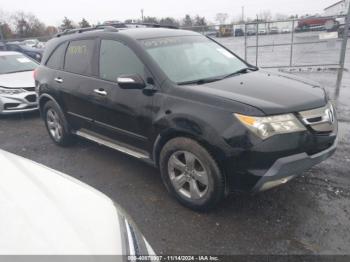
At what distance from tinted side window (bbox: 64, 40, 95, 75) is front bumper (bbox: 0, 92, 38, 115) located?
2.68 meters

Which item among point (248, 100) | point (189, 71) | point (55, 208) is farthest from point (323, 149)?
point (55, 208)

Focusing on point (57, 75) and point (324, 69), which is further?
point (324, 69)

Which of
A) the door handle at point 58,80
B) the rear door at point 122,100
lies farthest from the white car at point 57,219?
the door handle at point 58,80

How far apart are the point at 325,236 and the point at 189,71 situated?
214cm

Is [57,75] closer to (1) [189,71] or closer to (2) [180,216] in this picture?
Result: (1) [189,71]

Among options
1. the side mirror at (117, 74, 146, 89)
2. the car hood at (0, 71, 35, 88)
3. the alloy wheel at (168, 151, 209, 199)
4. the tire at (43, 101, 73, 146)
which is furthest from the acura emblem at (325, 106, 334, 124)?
the car hood at (0, 71, 35, 88)

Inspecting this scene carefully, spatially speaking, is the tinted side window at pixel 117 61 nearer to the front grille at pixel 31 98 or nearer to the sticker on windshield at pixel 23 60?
the front grille at pixel 31 98

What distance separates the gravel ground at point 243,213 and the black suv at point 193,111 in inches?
10.9

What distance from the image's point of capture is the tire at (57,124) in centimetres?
500

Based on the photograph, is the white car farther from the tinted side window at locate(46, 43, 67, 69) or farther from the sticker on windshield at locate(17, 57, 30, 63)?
the sticker on windshield at locate(17, 57, 30, 63)

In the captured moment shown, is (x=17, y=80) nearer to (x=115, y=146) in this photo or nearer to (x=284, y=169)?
(x=115, y=146)

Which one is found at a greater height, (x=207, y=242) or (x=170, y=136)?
(x=170, y=136)

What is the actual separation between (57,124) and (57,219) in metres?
3.83

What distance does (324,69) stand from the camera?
10.3 m
